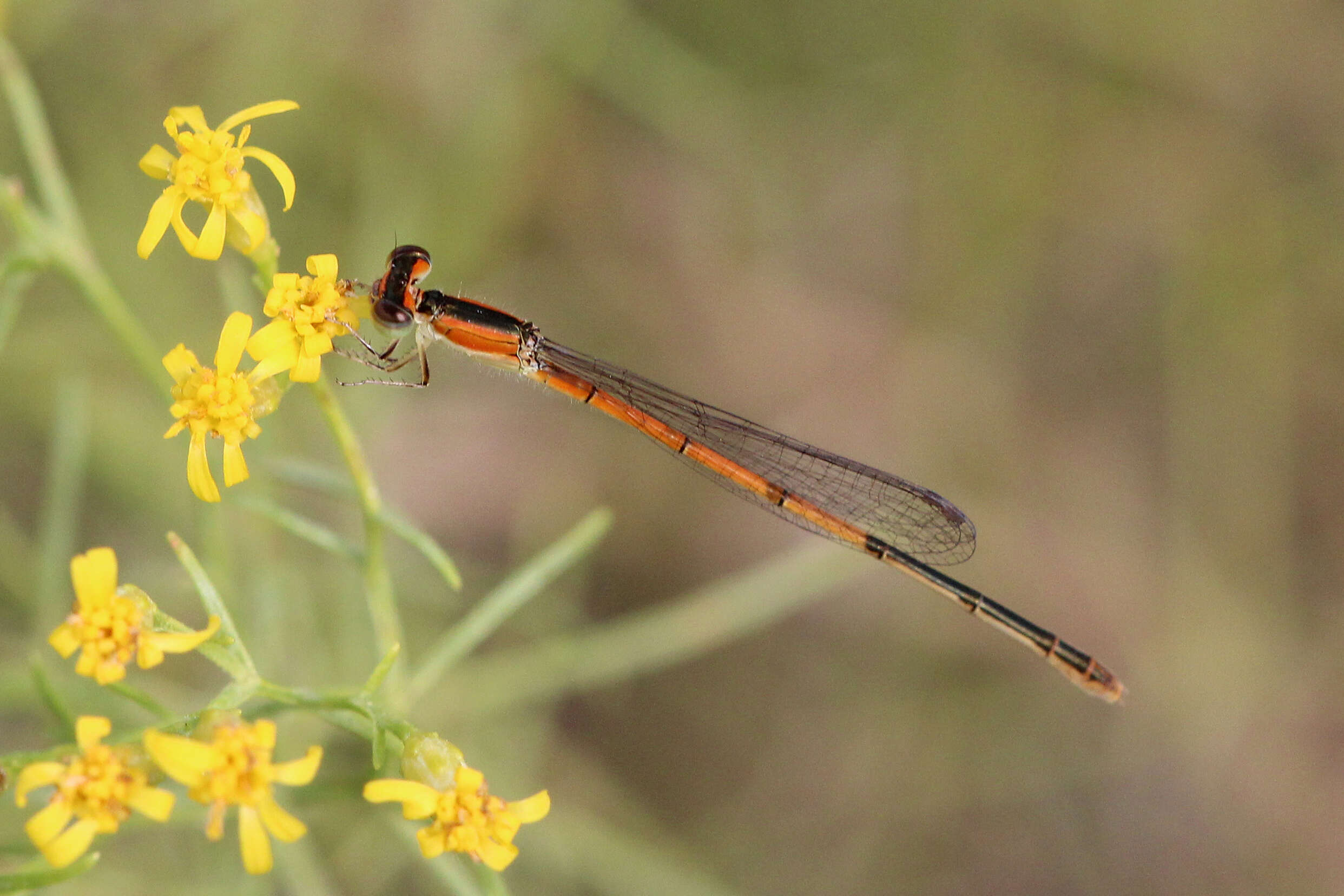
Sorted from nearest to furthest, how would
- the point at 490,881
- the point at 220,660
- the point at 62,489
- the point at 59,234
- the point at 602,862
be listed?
the point at 220,660 < the point at 490,881 < the point at 59,234 < the point at 62,489 < the point at 602,862

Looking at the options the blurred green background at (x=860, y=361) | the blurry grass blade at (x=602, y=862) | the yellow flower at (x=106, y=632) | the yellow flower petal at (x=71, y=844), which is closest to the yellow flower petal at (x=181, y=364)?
the yellow flower at (x=106, y=632)

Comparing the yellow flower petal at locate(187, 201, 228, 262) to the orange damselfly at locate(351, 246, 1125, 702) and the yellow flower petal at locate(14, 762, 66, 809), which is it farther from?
the orange damselfly at locate(351, 246, 1125, 702)

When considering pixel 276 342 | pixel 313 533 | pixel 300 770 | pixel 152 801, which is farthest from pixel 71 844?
pixel 276 342

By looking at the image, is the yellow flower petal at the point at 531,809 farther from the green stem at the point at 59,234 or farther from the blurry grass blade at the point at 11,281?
the blurry grass blade at the point at 11,281

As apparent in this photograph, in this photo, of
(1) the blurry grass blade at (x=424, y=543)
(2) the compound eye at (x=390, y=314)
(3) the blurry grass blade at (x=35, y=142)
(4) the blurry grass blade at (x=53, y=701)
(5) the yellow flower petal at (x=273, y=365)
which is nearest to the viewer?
(4) the blurry grass blade at (x=53, y=701)

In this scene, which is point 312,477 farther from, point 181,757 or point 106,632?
point 181,757

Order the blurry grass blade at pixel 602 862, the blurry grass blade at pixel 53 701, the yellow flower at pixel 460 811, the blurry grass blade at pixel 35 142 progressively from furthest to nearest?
1. the blurry grass blade at pixel 602 862
2. the blurry grass blade at pixel 35 142
3. the blurry grass blade at pixel 53 701
4. the yellow flower at pixel 460 811

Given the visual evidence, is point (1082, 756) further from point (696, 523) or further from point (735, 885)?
point (696, 523)
